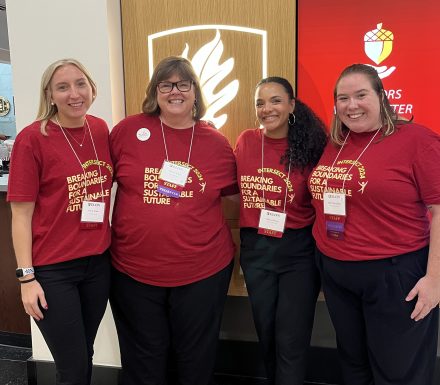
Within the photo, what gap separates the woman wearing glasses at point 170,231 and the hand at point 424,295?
762 mm

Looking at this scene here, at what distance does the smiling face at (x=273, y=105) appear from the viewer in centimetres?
179

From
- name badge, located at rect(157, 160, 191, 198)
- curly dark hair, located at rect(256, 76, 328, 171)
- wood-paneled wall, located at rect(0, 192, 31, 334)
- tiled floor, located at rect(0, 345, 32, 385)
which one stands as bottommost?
tiled floor, located at rect(0, 345, 32, 385)

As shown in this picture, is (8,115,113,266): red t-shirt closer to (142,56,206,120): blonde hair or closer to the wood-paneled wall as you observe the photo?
(142,56,206,120): blonde hair

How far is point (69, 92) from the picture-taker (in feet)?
5.21

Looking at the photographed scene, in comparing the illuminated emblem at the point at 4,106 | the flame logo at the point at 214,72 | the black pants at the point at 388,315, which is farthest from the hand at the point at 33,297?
the illuminated emblem at the point at 4,106

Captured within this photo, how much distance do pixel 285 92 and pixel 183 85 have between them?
1.44 ft

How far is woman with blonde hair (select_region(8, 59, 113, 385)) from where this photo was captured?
1.55 metres

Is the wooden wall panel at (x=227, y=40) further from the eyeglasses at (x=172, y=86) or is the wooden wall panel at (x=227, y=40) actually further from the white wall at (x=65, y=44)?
the eyeglasses at (x=172, y=86)

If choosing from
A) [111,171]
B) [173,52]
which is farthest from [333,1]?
[111,171]

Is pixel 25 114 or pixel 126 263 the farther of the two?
pixel 25 114

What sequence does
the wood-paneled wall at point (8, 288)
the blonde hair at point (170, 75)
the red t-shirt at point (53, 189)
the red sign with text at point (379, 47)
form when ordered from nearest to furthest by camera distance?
the red t-shirt at point (53, 189), the blonde hair at point (170, 75), the red sign with text at point (379, 47), the wood-paneled wall at point (8, 288)

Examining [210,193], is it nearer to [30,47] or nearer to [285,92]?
[285,92]

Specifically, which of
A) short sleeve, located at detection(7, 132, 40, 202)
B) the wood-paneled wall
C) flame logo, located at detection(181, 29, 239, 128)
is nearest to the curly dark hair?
flame logo, located at detection(181, 29, 239, 128)

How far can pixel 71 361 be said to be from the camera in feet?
5.38
